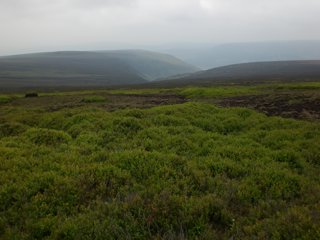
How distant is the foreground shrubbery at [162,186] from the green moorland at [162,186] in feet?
0.08

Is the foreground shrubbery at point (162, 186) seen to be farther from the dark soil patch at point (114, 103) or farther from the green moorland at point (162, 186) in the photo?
the dark soil patch at point (114, 103)

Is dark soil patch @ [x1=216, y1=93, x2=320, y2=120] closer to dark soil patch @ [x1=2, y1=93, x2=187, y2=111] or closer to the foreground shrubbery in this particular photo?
the foreground shrubbery

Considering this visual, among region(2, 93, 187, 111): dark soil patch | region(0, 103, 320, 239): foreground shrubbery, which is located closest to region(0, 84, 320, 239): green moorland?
region(0, 103, 320, 239): foreground shrubbery

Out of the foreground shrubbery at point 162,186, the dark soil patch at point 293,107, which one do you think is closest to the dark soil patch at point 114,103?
the dark soil patch at point 293,107

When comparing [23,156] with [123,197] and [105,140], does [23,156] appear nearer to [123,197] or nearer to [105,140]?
[105,140]

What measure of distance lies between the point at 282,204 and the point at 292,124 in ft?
30.7

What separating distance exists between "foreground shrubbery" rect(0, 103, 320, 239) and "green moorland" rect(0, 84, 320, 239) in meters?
0.02

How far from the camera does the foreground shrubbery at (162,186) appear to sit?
6023mm

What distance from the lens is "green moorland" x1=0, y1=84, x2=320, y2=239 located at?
237 inches

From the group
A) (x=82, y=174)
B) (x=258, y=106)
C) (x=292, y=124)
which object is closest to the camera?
(x=82, y=174)

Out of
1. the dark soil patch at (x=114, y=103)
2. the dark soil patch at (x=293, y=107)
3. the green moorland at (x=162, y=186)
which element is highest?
the dark soil patch at (x=293, y=107)

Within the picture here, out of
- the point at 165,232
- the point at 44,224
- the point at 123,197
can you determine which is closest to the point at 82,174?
the point at 123,197

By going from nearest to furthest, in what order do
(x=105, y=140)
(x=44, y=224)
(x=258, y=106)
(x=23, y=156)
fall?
(x=44, y=224) → (x=23, y=156) → (x=105, y=140) → (x=258, y=106)

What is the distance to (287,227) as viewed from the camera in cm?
551
